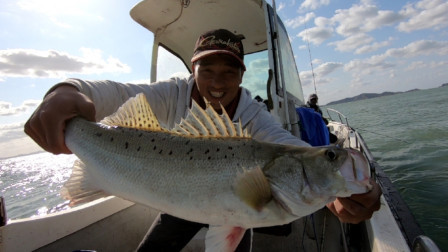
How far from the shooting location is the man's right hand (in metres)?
1.91

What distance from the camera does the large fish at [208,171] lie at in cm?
168

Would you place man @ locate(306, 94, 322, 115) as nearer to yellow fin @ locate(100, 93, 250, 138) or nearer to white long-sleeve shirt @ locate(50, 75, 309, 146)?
white long-sleeve shirt @ locate(50, 75, 309, 146)

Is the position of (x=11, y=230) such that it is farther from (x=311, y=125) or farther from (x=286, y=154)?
(x=311, y=125)

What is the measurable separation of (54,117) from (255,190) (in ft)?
4.89

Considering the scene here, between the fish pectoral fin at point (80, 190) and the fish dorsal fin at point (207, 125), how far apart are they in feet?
2.48

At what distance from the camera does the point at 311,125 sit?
538cm

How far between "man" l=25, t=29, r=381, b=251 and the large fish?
0.50 feet

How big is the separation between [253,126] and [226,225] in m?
1.42

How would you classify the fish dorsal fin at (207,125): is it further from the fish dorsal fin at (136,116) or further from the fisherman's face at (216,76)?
the fisherman's face at (216,76)

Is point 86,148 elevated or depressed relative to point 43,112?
depressed

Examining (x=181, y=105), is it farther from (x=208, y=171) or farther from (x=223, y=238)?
(x=223, y=238)

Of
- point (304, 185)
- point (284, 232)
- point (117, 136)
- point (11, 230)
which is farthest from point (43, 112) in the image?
point (284, 232)

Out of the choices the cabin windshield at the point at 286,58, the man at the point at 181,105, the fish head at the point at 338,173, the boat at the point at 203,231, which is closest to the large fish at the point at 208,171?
the fish head at the point at 338,173

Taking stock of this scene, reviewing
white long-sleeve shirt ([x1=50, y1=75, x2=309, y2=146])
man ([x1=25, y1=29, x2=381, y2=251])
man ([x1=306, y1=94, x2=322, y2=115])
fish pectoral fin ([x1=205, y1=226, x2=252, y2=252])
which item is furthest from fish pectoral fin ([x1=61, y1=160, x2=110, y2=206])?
man ([x1=306, y1=94, x2=322, y2=115])
